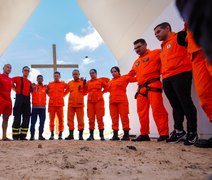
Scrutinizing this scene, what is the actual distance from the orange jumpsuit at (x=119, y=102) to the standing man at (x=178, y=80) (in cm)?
124

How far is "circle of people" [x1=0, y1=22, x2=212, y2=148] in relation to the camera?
2699mm

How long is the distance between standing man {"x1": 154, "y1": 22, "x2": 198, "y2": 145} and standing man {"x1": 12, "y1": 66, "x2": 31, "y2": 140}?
3075 millimetres

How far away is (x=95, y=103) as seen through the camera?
15.6 ft

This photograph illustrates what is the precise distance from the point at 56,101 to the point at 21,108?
78 centimetres

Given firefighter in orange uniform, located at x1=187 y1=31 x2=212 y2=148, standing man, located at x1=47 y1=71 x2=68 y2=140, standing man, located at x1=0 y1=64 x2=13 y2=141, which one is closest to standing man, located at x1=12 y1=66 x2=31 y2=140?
standing man, located at x1=0 y1=64 x2=13 y2=141

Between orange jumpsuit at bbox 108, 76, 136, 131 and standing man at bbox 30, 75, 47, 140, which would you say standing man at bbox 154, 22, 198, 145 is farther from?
standing man at bbox 30, 75, 47, 140

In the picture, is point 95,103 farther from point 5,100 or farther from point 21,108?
point 5,100

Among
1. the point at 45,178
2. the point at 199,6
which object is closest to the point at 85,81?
the point at 45,178

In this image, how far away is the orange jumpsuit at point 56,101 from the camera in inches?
204

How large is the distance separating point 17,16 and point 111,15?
2640 millimetres

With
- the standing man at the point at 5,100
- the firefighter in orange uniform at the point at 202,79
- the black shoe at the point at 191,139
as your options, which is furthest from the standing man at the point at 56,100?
the firefighter in orange uniform at the point at 202,79

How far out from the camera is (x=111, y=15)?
556cm

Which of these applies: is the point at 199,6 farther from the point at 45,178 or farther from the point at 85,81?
the point at 85,81

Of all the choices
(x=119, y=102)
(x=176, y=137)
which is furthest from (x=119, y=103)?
(x=176, y=137)
